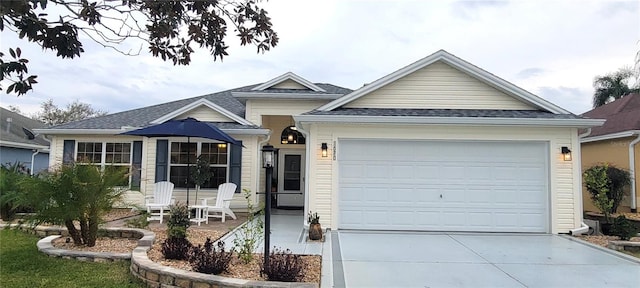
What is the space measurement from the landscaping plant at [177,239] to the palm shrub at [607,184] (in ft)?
29.8

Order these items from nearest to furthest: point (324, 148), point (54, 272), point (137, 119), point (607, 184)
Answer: point (54, 272)
point (324, 148)
point (607, 184)
point (137, 119)

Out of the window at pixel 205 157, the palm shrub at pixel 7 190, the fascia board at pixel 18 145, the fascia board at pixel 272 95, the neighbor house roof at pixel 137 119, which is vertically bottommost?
the palm shrub at pixel 7 190

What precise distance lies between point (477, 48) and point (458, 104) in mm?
5319

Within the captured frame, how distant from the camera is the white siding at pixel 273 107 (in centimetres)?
1333

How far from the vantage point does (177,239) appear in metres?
6.11

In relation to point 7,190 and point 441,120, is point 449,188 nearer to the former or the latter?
point 441,120

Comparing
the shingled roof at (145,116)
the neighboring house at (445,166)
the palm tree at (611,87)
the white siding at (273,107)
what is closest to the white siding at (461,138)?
the neighboring house at (445,166)

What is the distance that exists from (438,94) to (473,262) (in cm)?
496

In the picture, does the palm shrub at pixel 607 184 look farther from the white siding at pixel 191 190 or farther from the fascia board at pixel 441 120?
the white siding at pixel 191 190

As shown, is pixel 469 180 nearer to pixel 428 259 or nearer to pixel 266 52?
pixel 428 259

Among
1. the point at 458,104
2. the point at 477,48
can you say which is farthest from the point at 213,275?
the point at 477,48

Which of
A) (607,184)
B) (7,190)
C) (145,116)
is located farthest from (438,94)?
(7,190)

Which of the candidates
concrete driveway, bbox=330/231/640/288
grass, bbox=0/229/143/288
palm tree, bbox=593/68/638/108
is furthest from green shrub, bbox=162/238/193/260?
palm tree, bbox=593/68/638/108

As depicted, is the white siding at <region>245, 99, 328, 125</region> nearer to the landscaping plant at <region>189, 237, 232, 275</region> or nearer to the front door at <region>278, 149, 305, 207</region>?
the front door at <region>278, 149, 305, 207</region>
